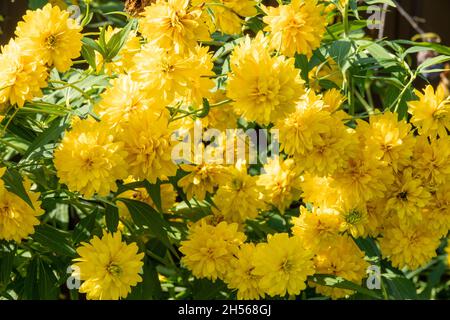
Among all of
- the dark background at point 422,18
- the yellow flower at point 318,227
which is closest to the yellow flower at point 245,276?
the yellow flower at point 318,227

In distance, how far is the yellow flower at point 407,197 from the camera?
5.12 feet

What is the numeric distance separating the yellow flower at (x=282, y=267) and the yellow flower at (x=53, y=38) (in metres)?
0.53

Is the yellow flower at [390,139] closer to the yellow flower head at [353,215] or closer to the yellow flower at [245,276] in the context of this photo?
the yellow flower head at [353,215]

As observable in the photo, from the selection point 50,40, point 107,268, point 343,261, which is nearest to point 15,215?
point 107,268

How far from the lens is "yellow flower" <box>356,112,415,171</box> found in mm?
1536

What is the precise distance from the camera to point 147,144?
56.6 inches

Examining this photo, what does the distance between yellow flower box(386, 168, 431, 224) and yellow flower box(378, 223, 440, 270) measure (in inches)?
2.7

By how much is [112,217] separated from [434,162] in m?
0.65

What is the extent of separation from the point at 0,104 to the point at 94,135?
0.67 ft

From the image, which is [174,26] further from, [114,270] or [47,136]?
[114,270]

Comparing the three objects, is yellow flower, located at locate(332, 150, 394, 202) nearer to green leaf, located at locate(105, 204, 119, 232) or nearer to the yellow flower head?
the yellow flower head

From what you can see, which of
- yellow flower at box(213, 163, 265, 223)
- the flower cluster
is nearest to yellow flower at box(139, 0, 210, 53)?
the flower cluster

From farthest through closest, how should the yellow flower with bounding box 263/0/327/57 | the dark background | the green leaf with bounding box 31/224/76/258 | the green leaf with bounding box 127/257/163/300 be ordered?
the dark background < the green leaf with bounding box 127/257/163/300 < the green leaf with bounding box 31/224/76/258 < the yellow flower with bounding box 263/0/327/57
